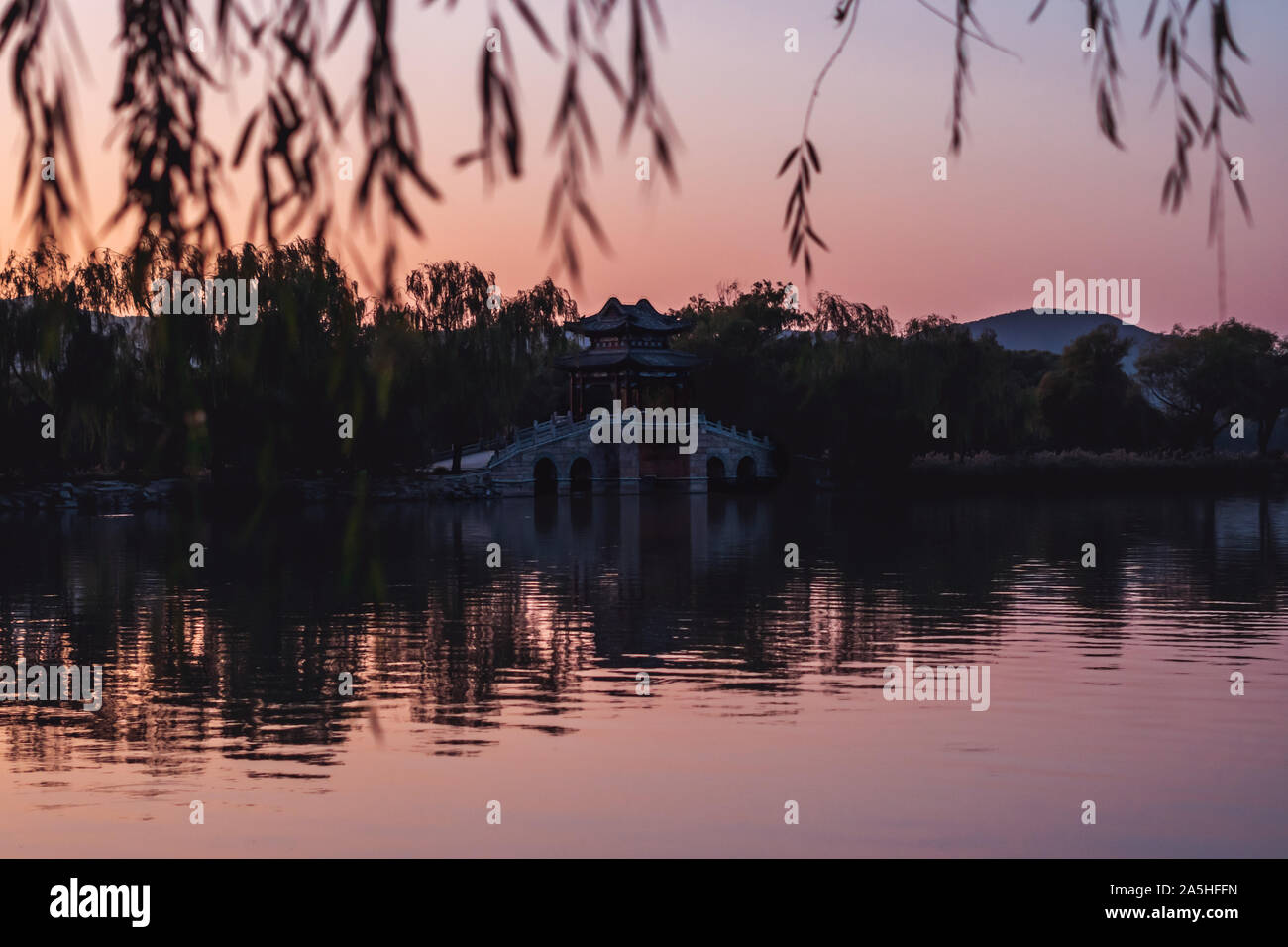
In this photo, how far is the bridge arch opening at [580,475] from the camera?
81625mm

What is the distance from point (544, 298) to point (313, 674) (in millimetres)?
57109

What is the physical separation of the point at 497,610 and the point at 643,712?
1020cm

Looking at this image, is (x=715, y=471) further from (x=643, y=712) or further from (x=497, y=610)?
(x=643, y=712)

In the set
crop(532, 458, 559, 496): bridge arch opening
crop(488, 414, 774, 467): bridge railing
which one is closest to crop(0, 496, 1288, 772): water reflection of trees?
crop(488, 414, 774, 467): bridge railing

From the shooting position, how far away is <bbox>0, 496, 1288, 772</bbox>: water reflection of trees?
571 inches

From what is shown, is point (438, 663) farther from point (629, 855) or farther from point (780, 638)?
point (629, 855)

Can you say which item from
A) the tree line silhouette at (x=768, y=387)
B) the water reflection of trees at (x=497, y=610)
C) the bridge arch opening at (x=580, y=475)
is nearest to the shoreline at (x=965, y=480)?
the tree line silhouette at (x=768, y=387)

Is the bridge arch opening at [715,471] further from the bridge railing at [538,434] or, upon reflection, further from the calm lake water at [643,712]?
the calm lake water at [643,712]

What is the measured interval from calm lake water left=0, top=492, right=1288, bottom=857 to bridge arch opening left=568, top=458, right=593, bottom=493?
159 feet

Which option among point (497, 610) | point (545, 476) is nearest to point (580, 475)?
point (545, 476)

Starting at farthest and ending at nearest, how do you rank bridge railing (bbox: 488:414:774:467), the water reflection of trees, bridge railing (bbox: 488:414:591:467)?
bridge railing (bbox: 488:414:774:467) < bridge railing (bbox: 488:414:591:467) < the water reflection of trees

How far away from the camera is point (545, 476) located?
7994 centimetres

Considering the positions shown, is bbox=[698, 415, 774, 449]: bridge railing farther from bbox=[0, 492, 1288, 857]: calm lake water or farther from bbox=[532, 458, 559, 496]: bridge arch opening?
bbox=[0, 492, 1288, 857]: calm lake water

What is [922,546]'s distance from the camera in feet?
127
